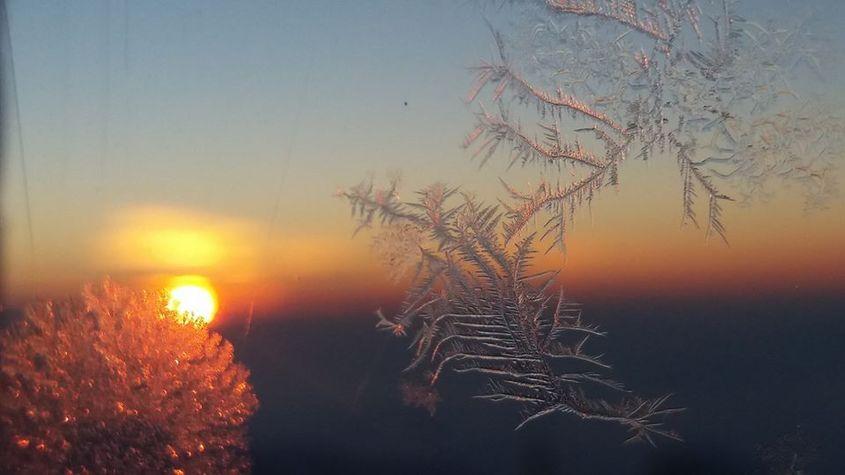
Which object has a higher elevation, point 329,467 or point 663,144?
point 663,144

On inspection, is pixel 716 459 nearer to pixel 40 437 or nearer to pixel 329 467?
pixel 329 467

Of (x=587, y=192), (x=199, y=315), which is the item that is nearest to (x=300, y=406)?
(x=199, y=315)

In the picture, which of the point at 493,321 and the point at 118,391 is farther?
the point at 493,321

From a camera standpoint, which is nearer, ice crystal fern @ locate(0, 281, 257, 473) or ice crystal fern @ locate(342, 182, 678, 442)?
ice crystal fern @ locate(0, 281, 257, 473)
